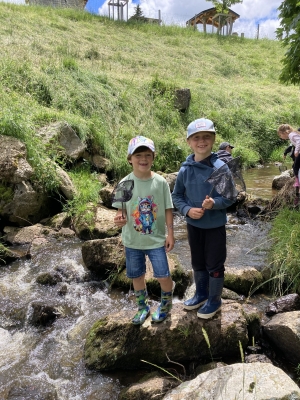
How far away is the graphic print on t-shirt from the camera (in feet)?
9.74

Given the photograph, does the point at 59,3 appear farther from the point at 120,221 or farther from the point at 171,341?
the point at 171,341

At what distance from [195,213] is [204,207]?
101 mm

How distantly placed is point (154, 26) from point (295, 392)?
29131mm

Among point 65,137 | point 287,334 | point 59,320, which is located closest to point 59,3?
point 65,137

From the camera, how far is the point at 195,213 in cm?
282

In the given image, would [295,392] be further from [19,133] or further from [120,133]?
[120,133]

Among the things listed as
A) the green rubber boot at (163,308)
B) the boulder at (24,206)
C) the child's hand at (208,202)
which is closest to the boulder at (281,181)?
the boulder at (24,206)

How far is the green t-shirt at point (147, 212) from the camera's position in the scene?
2971mm

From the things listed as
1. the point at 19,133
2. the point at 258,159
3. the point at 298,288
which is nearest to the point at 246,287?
the point at 298,288

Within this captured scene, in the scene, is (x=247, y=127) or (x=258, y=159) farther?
(x=247, y=127)

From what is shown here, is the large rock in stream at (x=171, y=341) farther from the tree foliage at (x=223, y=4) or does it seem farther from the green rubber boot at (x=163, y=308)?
the tree foliage at (x=223, y=4)

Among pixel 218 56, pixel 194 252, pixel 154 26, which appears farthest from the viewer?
pixel 154 26

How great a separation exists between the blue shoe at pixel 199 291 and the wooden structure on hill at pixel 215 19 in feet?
109

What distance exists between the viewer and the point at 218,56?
25.0m
